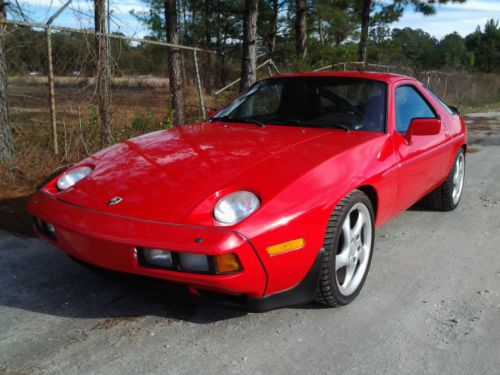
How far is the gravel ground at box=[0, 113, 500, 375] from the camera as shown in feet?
7.14

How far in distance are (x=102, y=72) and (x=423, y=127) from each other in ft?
13.0

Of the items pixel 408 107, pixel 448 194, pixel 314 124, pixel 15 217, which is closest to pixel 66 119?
pixel 15 217

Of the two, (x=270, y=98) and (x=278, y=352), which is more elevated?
(x=270, y=98)

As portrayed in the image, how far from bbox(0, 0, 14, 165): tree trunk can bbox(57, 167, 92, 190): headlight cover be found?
8.09 ft

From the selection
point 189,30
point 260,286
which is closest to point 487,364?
point 260,286

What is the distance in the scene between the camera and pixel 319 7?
16859mm

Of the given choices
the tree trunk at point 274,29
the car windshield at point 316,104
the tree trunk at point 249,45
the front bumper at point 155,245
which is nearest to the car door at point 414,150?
the car windshield at point 316,104

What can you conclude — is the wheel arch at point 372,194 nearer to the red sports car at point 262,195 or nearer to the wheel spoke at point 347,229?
the red sports car at point 262,195

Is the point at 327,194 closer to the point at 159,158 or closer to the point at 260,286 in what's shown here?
the point at 260,286

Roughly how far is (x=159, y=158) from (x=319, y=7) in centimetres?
1551

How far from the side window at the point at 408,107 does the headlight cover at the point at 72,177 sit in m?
2.13

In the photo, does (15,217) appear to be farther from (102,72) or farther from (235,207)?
(235,207)

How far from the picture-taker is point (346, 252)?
2.74 metres

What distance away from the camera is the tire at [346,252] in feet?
8.17
